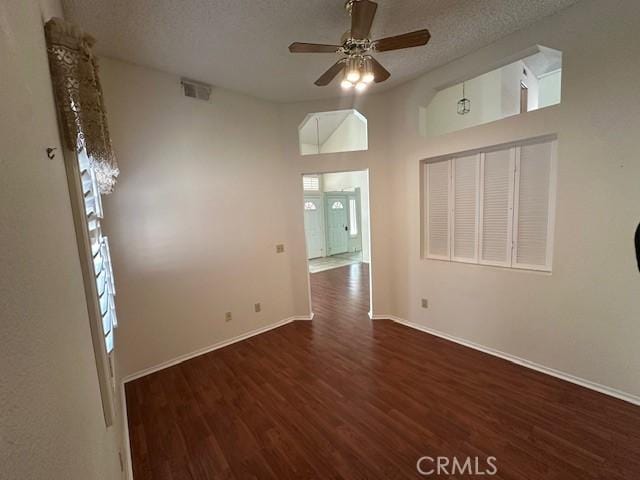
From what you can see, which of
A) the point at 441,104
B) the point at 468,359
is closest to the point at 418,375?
the point at 468,359

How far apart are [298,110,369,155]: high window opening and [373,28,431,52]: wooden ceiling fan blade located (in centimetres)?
486

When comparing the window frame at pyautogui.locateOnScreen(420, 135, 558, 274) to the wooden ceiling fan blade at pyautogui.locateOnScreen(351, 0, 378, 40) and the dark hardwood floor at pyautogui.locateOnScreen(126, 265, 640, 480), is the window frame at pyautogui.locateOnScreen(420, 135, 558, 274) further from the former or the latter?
the wooden ceiling fan blade at pyautogui.locateOnScreen(351, 0, 378, 40)

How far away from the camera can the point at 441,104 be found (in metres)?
3.60

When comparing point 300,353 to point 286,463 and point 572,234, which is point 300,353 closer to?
point 286,463

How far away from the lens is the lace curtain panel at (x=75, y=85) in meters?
0.93

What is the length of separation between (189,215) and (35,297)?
8.42ft

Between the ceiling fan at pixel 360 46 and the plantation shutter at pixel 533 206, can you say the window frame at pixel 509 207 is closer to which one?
the plantation shutter at pixel 533 206

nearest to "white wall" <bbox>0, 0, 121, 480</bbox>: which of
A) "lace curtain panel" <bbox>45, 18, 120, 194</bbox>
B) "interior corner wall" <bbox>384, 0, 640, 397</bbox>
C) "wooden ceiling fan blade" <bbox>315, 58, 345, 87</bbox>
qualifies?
"lace curtain panel" <bbox>45, 18, 120, 194</bbox>

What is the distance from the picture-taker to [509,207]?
257 centimetres

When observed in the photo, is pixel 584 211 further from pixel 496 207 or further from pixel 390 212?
pixel 390 212

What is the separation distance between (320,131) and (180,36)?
5731mm

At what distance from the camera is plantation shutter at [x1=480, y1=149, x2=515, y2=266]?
2564 millimetres

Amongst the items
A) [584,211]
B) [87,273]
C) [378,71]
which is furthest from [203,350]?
[584,211]

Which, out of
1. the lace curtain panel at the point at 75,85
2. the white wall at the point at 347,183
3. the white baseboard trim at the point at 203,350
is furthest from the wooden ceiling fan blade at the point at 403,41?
the white wall at the point at 347,183
